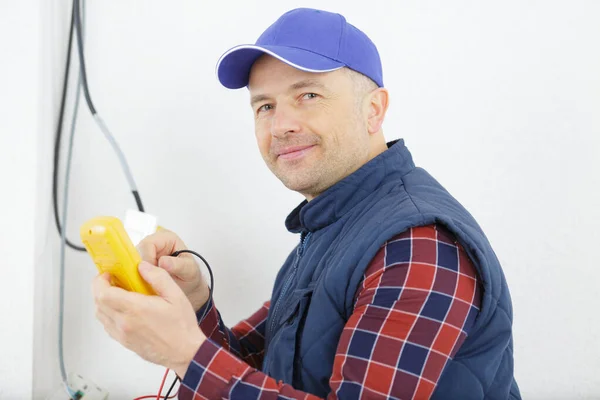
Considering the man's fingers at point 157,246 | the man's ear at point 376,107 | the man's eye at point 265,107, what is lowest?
the man's fingers at point 157,246

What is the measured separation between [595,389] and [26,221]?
5.11 ft

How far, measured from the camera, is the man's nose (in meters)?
1.07

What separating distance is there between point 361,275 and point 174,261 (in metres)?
0.42

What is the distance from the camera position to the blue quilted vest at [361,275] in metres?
0.83

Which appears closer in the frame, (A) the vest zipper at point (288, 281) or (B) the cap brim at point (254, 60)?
(B) the cap brim at point (254, 60)

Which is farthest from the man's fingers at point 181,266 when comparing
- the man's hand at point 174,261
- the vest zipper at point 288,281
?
the vest zipper at point 288,281

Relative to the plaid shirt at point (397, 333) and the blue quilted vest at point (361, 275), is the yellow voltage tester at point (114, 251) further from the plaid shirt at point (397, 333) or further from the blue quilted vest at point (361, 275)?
the blue quilted vest at point (361, 275)

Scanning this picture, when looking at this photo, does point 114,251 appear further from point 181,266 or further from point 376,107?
point 376,107

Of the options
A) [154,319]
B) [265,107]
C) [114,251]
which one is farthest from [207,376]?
[265,107]

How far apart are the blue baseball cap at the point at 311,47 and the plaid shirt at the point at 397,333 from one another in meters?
0.38

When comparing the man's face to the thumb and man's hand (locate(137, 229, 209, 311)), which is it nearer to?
man's hand (locate(137, 229, 209, 311))

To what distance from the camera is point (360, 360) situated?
0.77 metres

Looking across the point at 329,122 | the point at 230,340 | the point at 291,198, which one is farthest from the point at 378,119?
the point at 230,340

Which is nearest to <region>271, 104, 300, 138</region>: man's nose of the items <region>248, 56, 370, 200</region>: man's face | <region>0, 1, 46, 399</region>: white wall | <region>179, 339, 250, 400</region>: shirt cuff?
<region>248, 56, 370, 200</region>: man's face
